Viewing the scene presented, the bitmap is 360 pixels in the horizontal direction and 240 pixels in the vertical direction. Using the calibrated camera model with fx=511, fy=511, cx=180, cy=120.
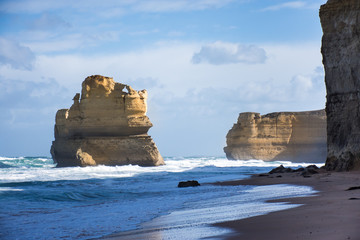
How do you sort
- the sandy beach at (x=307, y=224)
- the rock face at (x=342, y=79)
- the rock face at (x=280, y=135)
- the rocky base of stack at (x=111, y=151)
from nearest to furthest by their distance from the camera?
the sandy beach at (x=307, y=224)
the rock face at (x=342, y=79)
the rocky base of stack at (x=111, y=151)
the rock face at (x=280, y=135)

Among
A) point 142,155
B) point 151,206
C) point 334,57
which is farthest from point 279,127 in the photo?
point 151,206

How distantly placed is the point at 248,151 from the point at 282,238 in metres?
59.6

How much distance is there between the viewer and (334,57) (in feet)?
71.0

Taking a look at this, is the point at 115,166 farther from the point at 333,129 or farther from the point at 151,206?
the point at 151,206

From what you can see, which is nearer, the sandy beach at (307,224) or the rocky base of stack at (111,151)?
the sandy beach at (307,224)

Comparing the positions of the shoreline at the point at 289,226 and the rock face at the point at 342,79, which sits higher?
the rock face at the point at 342,79

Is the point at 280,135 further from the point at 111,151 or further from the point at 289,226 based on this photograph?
the point at 289,226

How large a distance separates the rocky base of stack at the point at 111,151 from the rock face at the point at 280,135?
80.1 ft

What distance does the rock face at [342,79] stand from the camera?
19.7 m

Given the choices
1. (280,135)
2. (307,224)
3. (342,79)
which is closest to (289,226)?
(307,224)

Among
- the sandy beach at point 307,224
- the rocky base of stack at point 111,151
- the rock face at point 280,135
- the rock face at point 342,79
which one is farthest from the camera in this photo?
the rock face at point 280,135

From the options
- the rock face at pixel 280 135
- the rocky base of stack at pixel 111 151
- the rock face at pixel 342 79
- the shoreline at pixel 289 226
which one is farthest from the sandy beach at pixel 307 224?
the rock face at pixel 280 135

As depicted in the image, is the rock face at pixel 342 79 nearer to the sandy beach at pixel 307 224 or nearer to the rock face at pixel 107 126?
the sandy beach at pixel 307 224

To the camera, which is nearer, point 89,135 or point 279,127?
point 89,135
